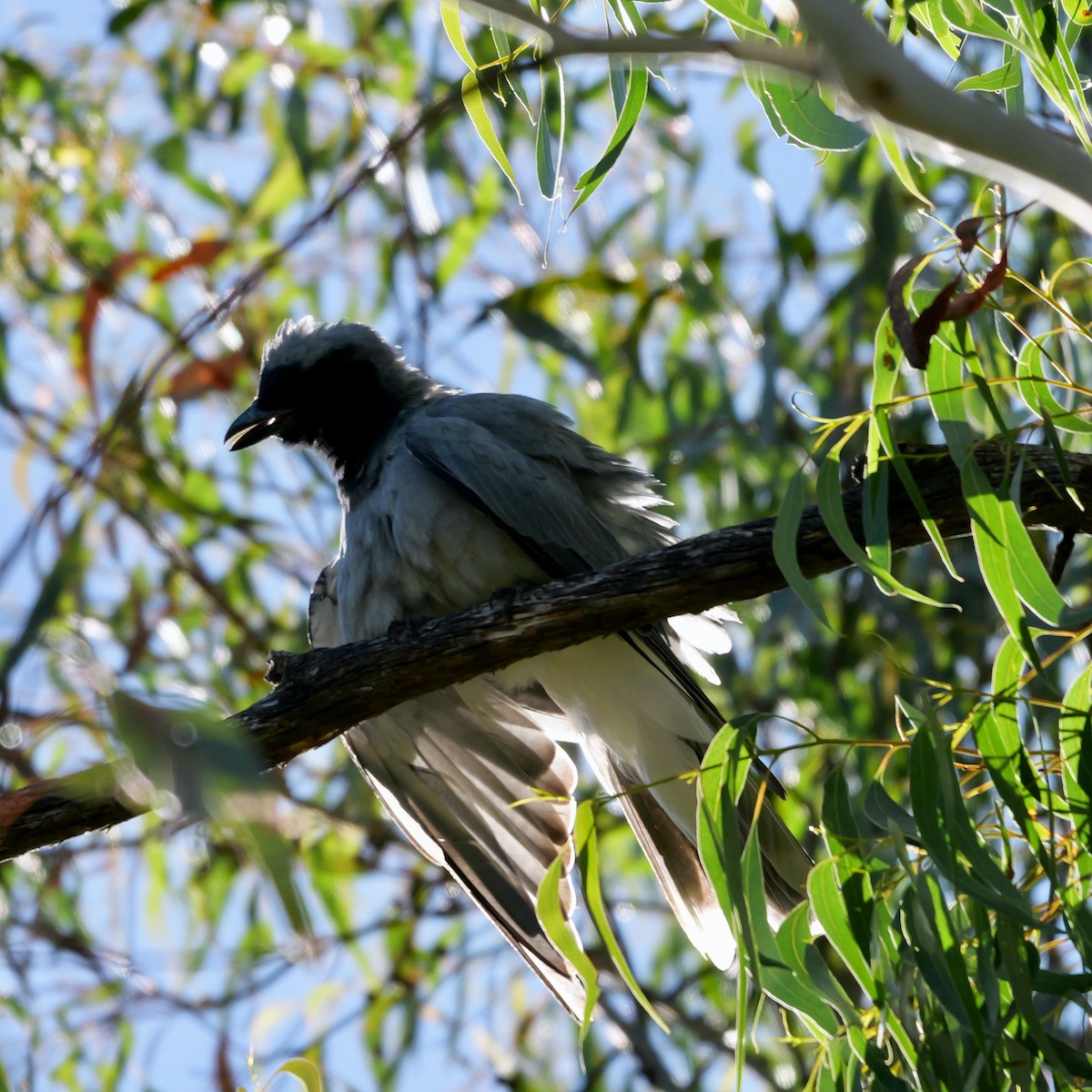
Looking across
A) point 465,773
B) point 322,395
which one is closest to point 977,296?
point 465,773

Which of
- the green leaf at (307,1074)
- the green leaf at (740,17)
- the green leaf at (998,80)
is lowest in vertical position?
the green leaf at (307,1074)

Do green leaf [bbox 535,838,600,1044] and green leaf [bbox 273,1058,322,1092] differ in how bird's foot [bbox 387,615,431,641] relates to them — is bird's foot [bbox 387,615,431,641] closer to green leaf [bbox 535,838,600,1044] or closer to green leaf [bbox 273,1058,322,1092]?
green leaf [bbox 535,838,600,1044]

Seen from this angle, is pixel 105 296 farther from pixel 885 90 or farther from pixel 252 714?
pixel 885 90

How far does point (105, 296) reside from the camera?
5.26 metres

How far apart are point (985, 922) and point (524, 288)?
3392 mm

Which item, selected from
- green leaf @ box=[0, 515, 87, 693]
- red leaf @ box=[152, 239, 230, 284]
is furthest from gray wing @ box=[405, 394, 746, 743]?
red leaf @ box=[152, 239, 230, 284]

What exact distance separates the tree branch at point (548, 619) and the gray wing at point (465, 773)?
36.6 inches

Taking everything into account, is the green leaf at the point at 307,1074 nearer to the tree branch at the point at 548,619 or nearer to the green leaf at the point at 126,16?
the tree branch at the point at 548,619

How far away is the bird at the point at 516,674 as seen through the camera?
3.12 m

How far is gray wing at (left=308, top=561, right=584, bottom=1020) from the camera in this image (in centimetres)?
339

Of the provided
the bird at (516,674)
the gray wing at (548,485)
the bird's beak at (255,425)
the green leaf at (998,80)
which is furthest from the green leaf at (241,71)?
the green leaf at (998,80)

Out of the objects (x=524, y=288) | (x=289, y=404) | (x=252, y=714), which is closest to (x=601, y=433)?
(x=524, y=288)

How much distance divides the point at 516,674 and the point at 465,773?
31 cm

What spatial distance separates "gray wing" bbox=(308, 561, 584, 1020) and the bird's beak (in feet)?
1.85
